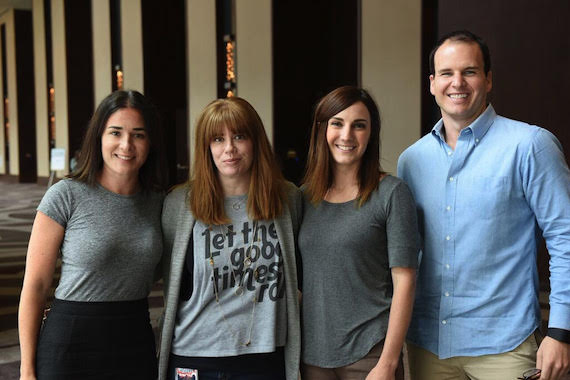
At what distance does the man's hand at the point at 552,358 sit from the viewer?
1.76 meters

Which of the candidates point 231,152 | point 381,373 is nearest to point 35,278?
point 231,152

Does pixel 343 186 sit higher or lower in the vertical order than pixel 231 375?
higher

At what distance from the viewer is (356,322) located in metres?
1.93

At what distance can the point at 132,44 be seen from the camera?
1505 cm

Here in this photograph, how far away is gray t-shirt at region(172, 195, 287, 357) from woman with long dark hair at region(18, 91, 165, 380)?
0.50 ft

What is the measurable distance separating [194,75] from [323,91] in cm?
312

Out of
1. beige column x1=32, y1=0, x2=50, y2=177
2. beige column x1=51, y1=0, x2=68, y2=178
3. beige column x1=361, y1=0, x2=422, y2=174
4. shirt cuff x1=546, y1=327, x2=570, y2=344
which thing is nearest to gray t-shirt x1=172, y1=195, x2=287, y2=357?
shirt cuff x1=546, y1=327, x2=570, y2=344

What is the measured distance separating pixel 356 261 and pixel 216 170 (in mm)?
541

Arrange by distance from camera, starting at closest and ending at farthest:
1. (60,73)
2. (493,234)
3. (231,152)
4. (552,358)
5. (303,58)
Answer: (552,358)
(493,234)
(231,152)
(303,58)
(60,73)

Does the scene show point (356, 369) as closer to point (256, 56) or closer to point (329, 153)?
point (329, 153)

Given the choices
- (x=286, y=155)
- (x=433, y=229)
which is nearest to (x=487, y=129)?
(x=433, y=229)

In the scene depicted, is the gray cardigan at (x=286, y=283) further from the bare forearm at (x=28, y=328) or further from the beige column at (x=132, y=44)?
the beige column at (x=132, y=44)

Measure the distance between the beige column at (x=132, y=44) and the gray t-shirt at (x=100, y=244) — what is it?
1266 cm

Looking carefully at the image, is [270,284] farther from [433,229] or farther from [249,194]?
[433,229]
